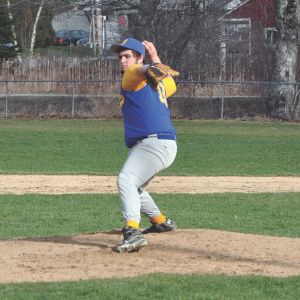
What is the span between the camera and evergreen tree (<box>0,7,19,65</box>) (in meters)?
35.9

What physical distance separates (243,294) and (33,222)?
13.1 feet

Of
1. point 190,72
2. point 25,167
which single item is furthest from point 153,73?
point 190,72

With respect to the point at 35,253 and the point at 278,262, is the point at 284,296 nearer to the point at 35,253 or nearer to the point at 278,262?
the point at 278,262

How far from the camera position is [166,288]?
3979 millimetres

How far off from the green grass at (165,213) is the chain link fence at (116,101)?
551 inches

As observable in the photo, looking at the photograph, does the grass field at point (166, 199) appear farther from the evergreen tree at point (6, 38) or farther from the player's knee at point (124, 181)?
the evergreen tree at point (6, 38)

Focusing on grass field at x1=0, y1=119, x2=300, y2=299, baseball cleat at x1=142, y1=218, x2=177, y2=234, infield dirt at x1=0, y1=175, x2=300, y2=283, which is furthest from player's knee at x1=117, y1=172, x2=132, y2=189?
baseball cleat at x1=142, y1=218, x2=177, y2=234

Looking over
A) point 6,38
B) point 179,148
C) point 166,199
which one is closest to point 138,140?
point 166,199

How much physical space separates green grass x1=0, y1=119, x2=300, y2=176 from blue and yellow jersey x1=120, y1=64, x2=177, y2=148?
6.86m

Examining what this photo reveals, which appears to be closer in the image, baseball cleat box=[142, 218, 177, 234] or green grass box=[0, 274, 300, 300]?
green grass box=[0, 274, 300, 300]

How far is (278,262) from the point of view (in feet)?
15.8

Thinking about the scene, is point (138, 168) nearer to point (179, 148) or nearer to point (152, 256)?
point (152, 256)

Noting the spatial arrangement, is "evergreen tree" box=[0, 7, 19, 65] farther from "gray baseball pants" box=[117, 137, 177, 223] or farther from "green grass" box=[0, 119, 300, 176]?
"gray baseball pants" box=[117, 137, 177, 223]

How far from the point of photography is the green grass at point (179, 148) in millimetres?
12297
